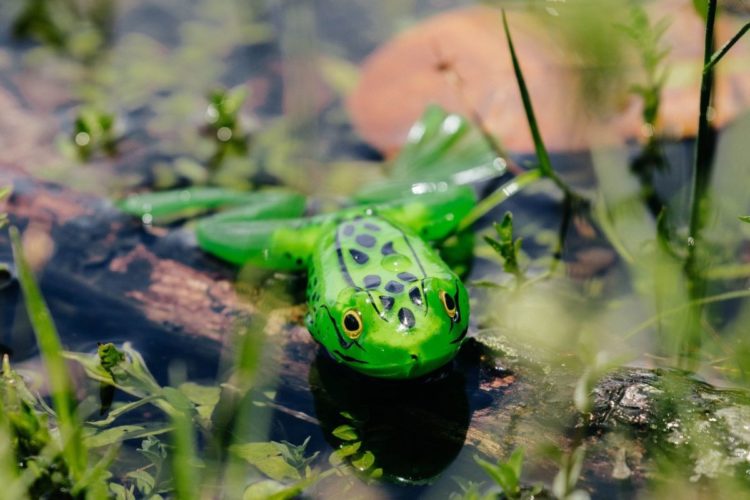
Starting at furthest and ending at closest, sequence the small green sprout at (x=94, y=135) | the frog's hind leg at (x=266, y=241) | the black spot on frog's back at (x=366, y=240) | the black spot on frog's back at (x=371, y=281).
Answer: the small green sprout at (x=94, y=135), the frog's hind leg at (x=266, y=241), the black spot on frog's back at (x=366, y=240), the black spot on frog's back at (x=371, y=281)

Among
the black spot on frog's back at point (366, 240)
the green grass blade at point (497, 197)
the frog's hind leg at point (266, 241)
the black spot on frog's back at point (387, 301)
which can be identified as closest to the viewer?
the black spot on frog's back at point (387, 301)


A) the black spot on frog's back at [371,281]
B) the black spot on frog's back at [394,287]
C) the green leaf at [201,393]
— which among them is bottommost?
the green leaf at [201,393]

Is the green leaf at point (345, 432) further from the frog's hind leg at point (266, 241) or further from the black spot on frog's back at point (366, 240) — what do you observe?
the frog's hind leg at point (266, 241)

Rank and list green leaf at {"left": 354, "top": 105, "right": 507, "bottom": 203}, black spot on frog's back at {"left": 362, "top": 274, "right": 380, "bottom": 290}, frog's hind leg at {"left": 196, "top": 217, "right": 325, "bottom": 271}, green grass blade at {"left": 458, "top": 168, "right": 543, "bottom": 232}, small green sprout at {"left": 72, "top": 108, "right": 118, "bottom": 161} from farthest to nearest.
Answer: small green sprout at {"left": 72, "top": 108, "right": 118, "bottom": 161} → green leaf at {"left": 354, "top": 105, "right": 507, "bottom": 203} → green grass blade at {"left": 458, "top": 168, "right": 543, "bottom": 232} → frog's hind leg at {"left": 196, "top": 217, "right": 325, "bottom": 271} → black spot on frog's back at {"left": 362, "top": 274, "right": 380, "bottom": 290}

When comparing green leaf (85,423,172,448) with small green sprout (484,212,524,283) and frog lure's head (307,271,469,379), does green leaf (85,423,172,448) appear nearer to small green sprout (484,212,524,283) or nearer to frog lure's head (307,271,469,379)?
frog lure's head (307,271,469,379)

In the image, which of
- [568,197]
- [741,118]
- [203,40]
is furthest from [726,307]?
[203,40]

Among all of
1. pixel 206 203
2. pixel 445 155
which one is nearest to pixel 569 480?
pixel 445 155

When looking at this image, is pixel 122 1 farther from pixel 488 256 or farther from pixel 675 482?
pixel 675 482

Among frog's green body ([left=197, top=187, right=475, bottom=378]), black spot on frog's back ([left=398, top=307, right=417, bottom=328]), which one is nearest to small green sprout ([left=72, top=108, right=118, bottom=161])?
frog's green body ([left=197, top=187, right=475, bottom=378])

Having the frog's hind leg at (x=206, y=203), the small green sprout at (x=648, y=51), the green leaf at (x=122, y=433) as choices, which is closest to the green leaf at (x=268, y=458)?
the green leaf at (x=122, y=433)
